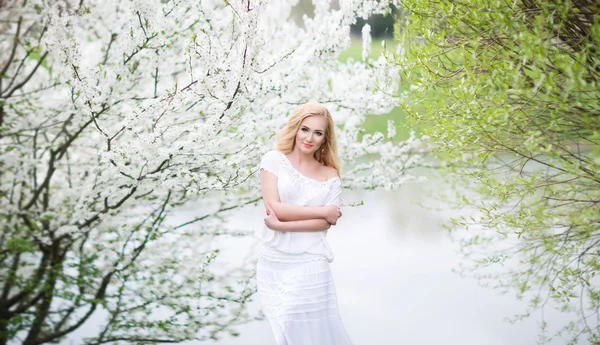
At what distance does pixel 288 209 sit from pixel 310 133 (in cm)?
36

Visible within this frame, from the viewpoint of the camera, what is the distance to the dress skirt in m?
2.68

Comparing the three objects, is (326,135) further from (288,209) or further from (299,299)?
(299,299)

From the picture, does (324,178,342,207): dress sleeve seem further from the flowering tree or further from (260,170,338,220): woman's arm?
the flowering tree

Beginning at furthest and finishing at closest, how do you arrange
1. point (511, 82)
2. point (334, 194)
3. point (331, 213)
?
point (334, 194) → point (331, 213) → point (511, 82)

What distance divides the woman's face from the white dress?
0.34 feet

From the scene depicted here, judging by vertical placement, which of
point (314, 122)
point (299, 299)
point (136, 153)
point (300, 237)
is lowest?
point (299, 299)

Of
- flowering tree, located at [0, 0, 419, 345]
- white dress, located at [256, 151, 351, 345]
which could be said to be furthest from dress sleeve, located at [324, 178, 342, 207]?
flowering tree, located at [0, 0, 419, 345]

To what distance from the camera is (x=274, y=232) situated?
279cm

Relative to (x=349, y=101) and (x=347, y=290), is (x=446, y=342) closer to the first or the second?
(x=347, y=290)

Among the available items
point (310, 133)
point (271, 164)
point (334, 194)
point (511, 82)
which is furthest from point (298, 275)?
point (511, 82)

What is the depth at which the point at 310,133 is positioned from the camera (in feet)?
9.18

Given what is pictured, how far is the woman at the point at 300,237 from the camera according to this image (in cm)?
268

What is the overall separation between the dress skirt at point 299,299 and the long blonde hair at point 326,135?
1.50ft

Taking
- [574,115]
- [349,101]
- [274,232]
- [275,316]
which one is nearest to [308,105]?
[274,232]
